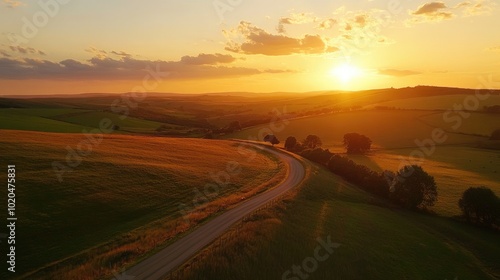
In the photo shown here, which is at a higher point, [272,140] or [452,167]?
[452,167]

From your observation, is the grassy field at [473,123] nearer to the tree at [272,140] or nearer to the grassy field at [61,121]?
the tree at [272,140]

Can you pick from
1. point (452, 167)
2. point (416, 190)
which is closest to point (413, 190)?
point (416, 190)

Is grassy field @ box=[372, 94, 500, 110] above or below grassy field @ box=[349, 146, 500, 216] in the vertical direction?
above

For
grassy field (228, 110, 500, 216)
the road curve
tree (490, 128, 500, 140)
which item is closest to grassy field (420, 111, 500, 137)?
grassy field (228, 110, 500, 216)

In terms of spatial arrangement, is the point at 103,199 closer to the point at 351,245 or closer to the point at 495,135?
the point at 351,245

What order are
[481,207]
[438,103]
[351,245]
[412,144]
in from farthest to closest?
1. [438,103]
2. [412,144]
3. [481,207]
4. [351,245]

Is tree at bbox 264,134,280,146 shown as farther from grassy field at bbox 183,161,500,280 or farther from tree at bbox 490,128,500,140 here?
tree at bbox 490,128,500,140
